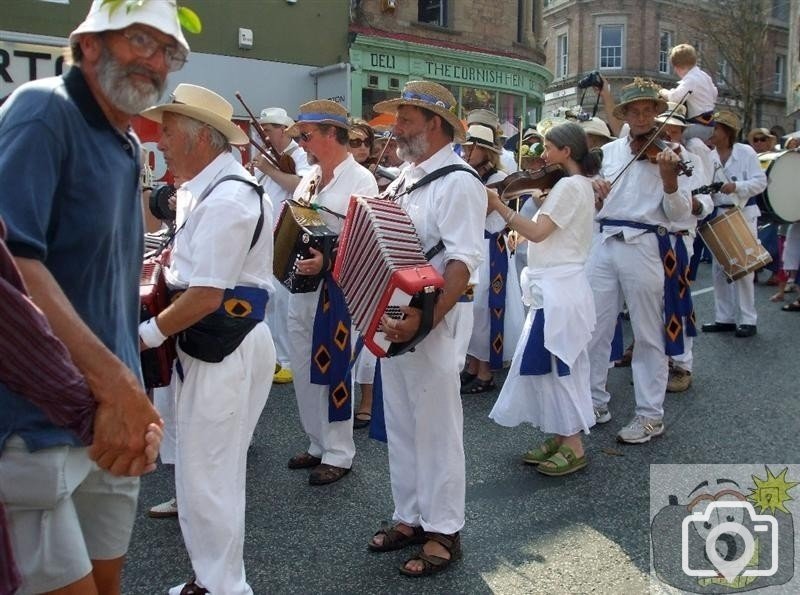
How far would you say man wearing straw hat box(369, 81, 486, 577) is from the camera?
10.8 feet

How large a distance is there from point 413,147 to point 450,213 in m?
0.44

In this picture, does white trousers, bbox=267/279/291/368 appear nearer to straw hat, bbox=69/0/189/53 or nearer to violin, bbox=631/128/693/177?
violin, bbox=631/128/693/177

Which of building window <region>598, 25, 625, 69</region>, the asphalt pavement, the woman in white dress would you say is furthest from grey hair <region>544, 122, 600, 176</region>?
building window <region>598, 25, 625, 69</region>

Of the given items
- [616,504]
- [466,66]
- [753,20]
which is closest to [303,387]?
[616,504]

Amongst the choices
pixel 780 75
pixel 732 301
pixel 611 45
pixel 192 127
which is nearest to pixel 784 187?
pixel 732 301

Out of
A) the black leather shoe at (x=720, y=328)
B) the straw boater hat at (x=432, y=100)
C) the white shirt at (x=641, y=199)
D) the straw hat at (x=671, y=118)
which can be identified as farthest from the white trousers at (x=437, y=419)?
the black leather shoe at (x=720, y=328)

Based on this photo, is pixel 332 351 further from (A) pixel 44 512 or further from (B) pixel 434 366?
(A) pixel 44 512

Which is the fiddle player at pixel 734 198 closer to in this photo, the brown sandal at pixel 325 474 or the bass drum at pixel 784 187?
the bass drum at pixel 784 187

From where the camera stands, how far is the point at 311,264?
13.7 feet

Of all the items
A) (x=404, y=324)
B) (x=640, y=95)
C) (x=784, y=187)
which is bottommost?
(x=404, y=324)

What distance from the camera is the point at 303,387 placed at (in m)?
4.57

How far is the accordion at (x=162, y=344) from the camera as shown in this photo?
9.57ft

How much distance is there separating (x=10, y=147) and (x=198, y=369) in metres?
1.37

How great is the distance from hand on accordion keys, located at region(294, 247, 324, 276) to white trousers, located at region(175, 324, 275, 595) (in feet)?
4.00
